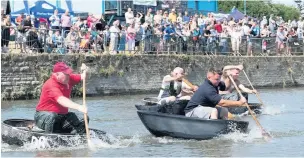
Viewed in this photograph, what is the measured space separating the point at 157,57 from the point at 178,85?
11.5 meters

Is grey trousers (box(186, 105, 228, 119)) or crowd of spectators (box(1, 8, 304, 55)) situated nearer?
grey trousers (box(186, 105, 228, 119))

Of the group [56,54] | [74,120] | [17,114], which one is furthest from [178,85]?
[56,54]

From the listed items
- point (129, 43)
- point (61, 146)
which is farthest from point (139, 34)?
point (61, 146)

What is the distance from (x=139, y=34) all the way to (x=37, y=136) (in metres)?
14.9

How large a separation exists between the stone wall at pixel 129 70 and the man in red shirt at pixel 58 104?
36.5ft

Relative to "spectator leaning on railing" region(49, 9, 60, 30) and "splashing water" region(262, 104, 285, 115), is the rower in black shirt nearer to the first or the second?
Result: "splashing water" region(262, 104, 285, 115)

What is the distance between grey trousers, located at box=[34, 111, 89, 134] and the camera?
13240 millimetres

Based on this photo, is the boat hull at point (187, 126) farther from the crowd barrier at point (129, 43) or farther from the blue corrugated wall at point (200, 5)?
the blue corrugated wall at point (200, 5)

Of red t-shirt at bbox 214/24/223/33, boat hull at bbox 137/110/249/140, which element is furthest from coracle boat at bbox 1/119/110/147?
red t-shirt at bbox 214/24/223/33

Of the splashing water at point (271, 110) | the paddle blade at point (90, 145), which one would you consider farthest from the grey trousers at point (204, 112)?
the splashing water at point (271, 110)

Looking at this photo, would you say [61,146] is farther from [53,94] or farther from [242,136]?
[242,136]

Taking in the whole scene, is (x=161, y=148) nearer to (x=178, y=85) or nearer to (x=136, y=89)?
(x=178, y=85)

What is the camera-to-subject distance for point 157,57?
2845 cm

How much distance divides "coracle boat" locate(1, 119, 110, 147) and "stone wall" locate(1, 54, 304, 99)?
10782 millimetres
